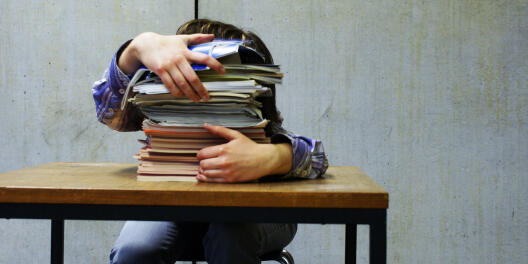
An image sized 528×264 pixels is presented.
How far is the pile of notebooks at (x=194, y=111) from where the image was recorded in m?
0.84

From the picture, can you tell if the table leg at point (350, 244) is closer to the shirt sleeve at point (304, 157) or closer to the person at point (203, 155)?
the person at point (203, 155)

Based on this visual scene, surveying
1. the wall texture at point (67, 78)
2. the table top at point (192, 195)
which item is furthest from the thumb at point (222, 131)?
the wall texture at point (67, 78)

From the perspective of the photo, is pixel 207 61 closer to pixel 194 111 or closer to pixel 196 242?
pixel 194 111

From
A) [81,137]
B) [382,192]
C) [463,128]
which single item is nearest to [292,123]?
[463,128]

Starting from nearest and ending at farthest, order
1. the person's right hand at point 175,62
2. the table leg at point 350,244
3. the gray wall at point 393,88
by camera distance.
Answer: the person's right hand at point 175,62, the table leg at point 350,244, the gray wall at point 393,88

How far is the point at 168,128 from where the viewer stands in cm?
84

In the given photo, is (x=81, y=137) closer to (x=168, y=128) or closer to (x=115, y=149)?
(x=115, y=149)

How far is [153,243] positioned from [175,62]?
411 millimetres

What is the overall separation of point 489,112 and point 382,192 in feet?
5.30

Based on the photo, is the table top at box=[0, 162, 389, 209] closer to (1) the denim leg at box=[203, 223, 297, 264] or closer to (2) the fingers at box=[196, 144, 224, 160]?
(2) the fingers at box=[196, 144, 224, 160]

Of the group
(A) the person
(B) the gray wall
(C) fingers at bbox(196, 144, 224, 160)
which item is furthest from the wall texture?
(C) fingers at bbox(196, 144, 224, 160)

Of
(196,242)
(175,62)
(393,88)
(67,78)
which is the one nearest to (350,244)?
(196,242)

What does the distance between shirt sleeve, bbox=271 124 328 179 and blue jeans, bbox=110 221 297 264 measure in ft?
0.52

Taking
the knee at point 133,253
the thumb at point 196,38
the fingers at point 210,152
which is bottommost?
the knee at point 133,253
